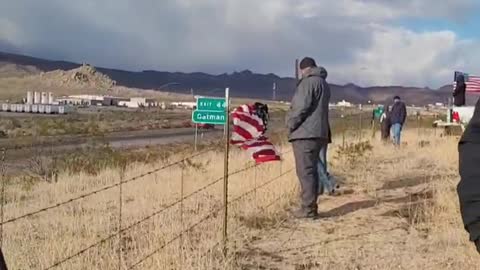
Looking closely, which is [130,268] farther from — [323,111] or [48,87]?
[48,87]

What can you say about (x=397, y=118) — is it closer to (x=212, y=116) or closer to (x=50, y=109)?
(x=212, y=116)

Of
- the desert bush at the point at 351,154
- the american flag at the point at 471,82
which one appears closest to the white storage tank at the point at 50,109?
the american flag at the point at 471,82

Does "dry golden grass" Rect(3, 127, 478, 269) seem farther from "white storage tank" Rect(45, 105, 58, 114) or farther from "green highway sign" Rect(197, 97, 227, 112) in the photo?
"white storage tank" Rect(45, 105, 58, 114)

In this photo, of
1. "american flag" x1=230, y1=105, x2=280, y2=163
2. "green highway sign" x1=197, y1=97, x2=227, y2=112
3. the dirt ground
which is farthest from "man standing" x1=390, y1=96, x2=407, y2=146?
"green highway sign" x1=197, y1=97, x2=227, y2=112

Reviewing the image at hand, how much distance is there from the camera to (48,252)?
20.0 ft

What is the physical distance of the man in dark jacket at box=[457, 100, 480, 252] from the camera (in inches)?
80.6

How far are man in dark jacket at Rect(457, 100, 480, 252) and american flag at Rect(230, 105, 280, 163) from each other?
6314 mm

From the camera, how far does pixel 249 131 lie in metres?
8.70

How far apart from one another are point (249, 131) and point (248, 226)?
1338 millimetres

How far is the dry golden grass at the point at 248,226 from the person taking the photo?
621cm

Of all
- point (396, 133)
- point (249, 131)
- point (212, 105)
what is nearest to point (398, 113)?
point (396, 133)

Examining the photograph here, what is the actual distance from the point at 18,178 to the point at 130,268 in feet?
30.5

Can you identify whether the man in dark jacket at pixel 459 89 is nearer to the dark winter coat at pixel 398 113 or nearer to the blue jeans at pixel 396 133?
the dark winter coat at pixel 398 113

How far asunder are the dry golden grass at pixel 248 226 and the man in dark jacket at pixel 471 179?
147 inches
